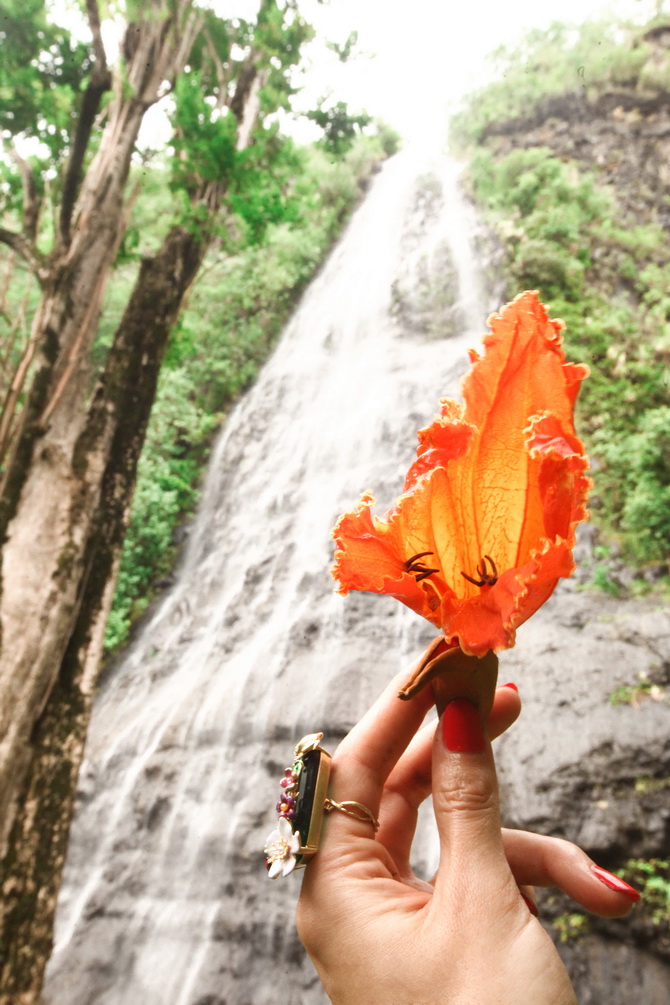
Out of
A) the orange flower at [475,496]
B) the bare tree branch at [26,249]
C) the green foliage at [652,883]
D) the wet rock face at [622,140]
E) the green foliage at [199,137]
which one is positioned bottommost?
the green foliage at [652,883]

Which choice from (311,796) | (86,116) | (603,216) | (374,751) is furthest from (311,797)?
(603,216)

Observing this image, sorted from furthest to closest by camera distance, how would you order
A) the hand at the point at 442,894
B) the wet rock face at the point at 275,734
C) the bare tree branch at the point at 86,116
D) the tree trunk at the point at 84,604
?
1. the wet rock face at the point at 275,734
2. the bare tree branch at the point at 86,116
3. the tree trunk at the point at 84,604
4. the hand at the point at 442,894

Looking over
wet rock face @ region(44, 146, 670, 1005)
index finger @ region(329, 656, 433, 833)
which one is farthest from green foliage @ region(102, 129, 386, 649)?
index finger @ region(329, 656, 433, 833)

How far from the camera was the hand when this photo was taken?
2.35 ft

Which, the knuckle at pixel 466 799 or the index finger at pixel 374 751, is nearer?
the knuckle at pixel 466 799

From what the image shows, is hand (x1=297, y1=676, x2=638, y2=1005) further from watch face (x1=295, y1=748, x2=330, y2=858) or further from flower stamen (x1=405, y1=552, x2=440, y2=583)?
flower stamen (x1=405, y1=552, x2=440, y2=583)

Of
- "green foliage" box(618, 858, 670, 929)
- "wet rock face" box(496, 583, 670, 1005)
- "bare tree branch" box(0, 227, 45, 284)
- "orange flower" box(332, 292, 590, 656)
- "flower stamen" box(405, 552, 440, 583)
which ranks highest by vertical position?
"bare tree branch" box(0, 227, 45, 284)

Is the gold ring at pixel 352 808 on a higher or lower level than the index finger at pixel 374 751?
lower

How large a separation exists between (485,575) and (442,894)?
0.44 meters

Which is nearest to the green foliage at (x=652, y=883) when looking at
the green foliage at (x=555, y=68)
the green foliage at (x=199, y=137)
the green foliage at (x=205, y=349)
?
the green foliage at (x=199, y=137)

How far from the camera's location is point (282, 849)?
0.90m

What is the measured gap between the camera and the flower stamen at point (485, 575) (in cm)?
77

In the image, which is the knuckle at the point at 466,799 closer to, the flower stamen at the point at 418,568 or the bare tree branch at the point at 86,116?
the flower stamen at the point at 418,568

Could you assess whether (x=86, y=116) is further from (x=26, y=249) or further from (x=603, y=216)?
(x=603, y=216)
